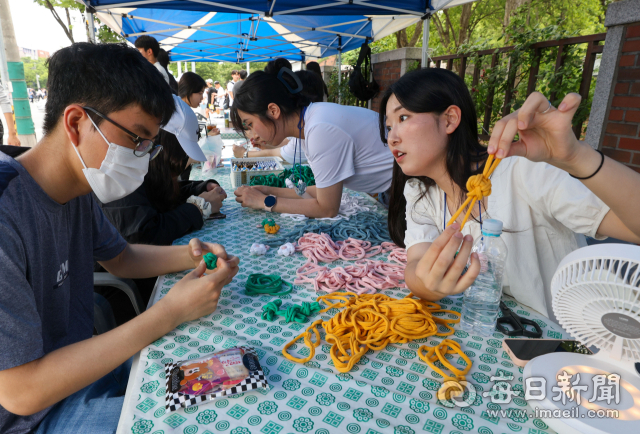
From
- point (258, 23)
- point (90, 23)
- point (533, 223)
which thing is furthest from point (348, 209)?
point (258, 23)

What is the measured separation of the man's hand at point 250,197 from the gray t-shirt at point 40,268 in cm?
122

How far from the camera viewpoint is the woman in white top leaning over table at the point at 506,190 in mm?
1198

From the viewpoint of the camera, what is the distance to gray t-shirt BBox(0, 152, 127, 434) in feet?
3.30

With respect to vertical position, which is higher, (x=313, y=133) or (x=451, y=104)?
(x=451, y=104)

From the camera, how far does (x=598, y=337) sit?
3.22ft

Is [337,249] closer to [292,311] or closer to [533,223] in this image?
[292,311]

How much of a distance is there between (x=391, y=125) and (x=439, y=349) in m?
1.01

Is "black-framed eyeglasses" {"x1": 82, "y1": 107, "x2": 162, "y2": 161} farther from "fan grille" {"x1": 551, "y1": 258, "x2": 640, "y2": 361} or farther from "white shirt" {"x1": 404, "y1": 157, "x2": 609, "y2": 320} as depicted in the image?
"fan grille" {"x1": 551, "y1": 258, "x2": 640, "y2": 361}

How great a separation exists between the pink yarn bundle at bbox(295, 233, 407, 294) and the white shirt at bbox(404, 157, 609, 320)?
208 mm

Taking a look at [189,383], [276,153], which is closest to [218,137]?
[276,153]

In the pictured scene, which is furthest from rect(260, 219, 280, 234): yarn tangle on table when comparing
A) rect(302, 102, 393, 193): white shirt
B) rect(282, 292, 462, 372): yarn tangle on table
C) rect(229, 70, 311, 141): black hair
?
rect(282, 292, 462, 372): yarn tangle on table

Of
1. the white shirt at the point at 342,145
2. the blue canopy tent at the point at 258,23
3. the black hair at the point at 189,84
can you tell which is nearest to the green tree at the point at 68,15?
the blue canopy tent at the point at 258,23

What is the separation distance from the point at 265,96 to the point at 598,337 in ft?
7.76

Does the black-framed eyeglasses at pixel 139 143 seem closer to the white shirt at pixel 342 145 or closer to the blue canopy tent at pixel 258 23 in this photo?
the white shirt at pixel 342 145
